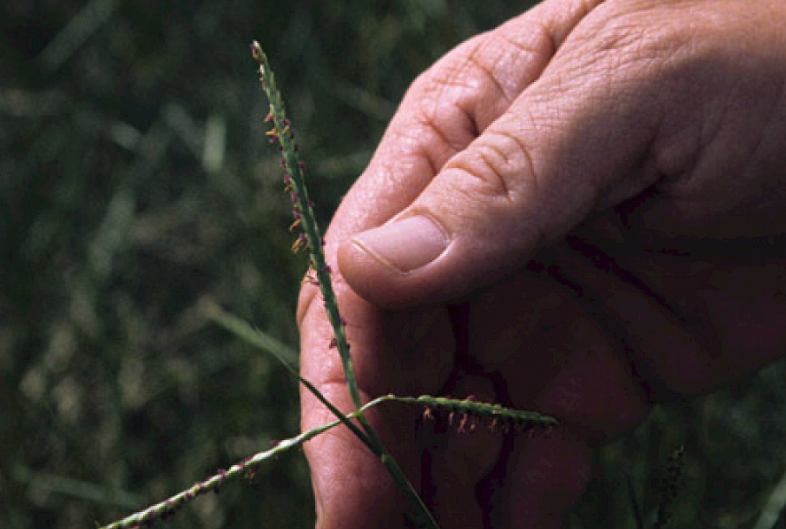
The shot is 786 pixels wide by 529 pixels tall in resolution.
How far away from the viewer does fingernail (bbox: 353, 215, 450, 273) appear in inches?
47.7

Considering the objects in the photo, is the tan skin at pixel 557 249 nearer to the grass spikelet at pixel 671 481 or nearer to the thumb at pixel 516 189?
the thumb at pixel 516 189

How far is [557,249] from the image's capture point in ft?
5.16

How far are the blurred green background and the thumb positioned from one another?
45cm

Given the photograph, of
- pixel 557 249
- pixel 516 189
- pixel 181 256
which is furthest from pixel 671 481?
pixel 181 256

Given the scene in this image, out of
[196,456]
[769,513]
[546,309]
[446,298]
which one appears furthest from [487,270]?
[196,456]

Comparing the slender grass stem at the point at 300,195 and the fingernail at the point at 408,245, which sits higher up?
the slender grass stem at the point at 300,195

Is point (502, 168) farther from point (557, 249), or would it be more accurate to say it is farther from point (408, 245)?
point (557, 249)

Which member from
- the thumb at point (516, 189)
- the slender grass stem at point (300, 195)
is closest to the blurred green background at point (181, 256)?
the thumb at point (516, 189)

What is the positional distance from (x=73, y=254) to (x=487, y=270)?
1199mm

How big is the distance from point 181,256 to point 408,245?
1.20 meters

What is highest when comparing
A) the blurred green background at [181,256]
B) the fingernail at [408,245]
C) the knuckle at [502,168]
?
the knuckle at [502,168]

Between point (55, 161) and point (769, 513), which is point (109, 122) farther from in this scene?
point (769, 513)

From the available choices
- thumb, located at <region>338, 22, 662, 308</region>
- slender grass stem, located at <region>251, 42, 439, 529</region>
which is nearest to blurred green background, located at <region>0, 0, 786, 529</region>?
thumb, located at <region>338, 22, 662, 308</region>

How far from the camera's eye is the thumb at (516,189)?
1.21 meters
